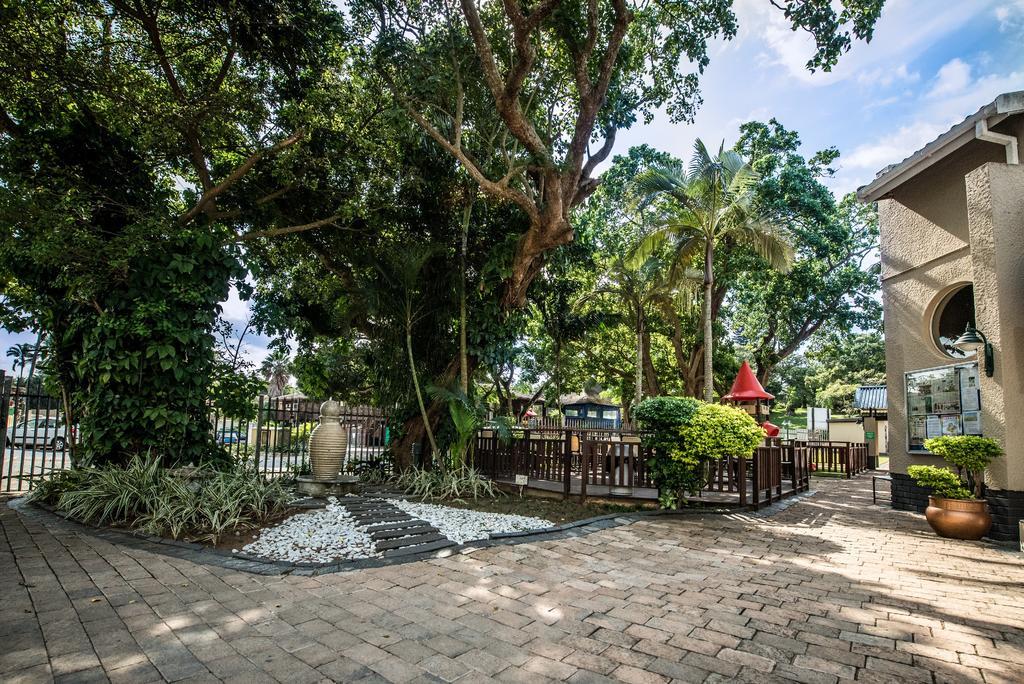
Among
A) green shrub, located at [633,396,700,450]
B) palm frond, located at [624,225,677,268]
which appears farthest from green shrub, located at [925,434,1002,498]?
palm frond, located at [624,225,677,268]

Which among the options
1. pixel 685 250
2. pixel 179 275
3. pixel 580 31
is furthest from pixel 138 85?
pixel 685 250

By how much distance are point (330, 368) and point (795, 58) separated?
9.75m

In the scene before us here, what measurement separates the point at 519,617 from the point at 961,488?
21.0 feet

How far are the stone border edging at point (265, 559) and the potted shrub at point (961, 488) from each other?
3.88m

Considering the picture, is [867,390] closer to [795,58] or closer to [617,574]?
[795,58]

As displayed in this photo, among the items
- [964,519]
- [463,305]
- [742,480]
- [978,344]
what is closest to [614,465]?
[742,480]

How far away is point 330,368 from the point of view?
10.4 m

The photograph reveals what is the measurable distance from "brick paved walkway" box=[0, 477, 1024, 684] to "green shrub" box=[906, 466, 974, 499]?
128cm

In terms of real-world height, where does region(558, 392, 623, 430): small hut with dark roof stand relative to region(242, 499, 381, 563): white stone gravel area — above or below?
above

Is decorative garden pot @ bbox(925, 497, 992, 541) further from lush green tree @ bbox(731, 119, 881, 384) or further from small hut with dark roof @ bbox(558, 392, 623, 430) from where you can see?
small hut with dark roof @ bbox(558, 392, 623, 430)

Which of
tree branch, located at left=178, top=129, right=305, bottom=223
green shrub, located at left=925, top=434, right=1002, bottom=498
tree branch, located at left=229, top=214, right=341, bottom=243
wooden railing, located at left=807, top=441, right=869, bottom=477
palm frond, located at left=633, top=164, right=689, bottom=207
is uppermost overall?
palm frond, located at left=633, top=164, right=689, bottom=207

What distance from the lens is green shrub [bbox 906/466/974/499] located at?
20.3ft

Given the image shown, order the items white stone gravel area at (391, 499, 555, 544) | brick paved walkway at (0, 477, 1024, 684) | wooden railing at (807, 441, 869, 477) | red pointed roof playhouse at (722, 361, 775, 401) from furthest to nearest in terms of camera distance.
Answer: wooden railing at (807, 441, 869, 477)
red pointed roof playhouse at (722, 361, 775, 401)
white stone gravel area at (391, 499, 555, 544)
brick paved walkway at (0, 477, 1024, 684)

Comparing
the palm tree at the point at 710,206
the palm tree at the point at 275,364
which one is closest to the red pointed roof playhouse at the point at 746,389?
the palm tree at the point at 710,206
